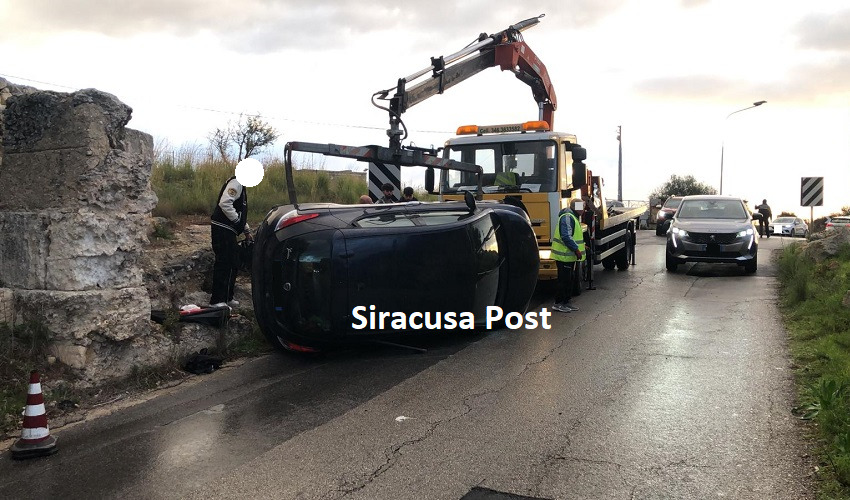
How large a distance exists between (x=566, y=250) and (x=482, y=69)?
553 centimetres

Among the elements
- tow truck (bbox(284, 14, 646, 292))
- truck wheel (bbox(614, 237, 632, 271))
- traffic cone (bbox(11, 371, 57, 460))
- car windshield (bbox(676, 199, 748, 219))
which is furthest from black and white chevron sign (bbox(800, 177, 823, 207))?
traffic cone (bbox(11, 371, 57, 460))

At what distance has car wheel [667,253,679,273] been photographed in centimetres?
1435

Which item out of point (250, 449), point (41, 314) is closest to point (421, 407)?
point (250, 449)

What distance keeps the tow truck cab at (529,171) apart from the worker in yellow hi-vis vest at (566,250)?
536 millimetres

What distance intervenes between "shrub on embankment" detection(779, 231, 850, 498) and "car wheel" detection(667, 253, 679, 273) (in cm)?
198

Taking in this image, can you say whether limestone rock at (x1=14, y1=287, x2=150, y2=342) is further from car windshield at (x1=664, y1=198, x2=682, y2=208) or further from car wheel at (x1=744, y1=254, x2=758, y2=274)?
car windshield at (x1=664, y1=198, x2=682, y2=208)

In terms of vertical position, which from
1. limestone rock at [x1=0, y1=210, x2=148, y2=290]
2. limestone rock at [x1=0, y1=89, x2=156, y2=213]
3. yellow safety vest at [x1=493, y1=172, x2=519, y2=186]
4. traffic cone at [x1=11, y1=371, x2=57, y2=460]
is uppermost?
limestone rock at [x1=0, y1=89, x2=156, y2=213]

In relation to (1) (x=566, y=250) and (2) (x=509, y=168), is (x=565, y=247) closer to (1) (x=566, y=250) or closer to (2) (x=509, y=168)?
(1) (x=566, y=250)

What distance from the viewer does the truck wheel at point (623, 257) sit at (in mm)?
14789

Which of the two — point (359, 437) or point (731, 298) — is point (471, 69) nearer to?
point (731, 298)

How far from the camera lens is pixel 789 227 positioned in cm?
3872

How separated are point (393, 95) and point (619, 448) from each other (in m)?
7.95

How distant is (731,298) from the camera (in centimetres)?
1102

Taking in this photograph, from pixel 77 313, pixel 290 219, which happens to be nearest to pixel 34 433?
pixel 77 313
